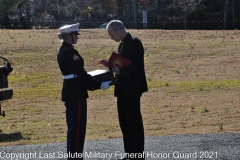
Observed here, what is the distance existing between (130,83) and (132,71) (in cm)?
17

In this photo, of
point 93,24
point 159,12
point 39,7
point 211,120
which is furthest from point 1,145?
point 39,7

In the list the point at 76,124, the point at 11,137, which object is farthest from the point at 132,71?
the point at 11,137

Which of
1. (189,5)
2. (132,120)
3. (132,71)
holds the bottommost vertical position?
(189,5)

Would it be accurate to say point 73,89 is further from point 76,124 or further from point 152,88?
point 152,88

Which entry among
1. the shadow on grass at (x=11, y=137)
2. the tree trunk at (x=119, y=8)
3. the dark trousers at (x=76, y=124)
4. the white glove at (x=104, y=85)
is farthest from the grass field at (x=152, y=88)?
the tree trunk at (x=119, y=8)

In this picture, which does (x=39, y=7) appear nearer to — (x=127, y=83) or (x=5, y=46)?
(x=5, y=46)

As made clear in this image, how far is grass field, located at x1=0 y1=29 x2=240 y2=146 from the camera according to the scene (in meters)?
12.2

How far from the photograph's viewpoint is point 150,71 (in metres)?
24.1

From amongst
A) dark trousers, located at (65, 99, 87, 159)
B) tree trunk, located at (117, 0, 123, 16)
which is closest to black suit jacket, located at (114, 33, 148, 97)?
dark trousers, located at (65, 99, 87, 159)

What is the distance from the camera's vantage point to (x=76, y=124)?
7.23m

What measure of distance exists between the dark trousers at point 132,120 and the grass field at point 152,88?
281cm

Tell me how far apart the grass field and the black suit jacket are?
3.07 m

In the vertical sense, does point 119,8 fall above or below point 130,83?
below

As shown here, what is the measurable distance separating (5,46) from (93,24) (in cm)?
2152
